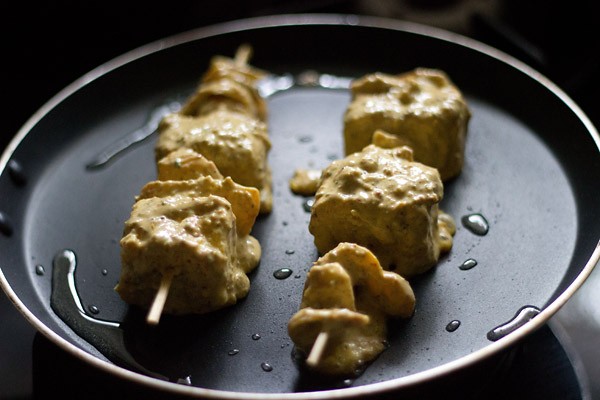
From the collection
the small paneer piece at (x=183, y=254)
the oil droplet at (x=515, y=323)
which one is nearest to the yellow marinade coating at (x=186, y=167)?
the small paneer piece at (x=183, y=254)

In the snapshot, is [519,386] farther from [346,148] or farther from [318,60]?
[318,60]

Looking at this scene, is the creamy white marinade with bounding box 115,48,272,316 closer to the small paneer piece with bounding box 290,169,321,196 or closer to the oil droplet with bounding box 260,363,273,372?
the small paneer piece with bounding box 290,169,321,196

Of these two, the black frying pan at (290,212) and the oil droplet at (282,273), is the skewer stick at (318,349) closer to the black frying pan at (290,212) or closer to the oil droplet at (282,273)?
the black frying pan at (290,212)

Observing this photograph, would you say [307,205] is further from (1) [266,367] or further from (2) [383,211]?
(1) [266,367]

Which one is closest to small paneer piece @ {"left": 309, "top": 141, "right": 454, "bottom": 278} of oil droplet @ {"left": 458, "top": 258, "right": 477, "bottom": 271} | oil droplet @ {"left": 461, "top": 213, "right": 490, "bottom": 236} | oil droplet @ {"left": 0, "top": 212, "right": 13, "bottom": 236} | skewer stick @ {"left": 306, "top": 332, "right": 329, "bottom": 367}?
oil droplet @ {"left": 458, "top": 258, "right": 477, "bottom": 271}

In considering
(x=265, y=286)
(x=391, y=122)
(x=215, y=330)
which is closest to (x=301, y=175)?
(x=391, y=122)
